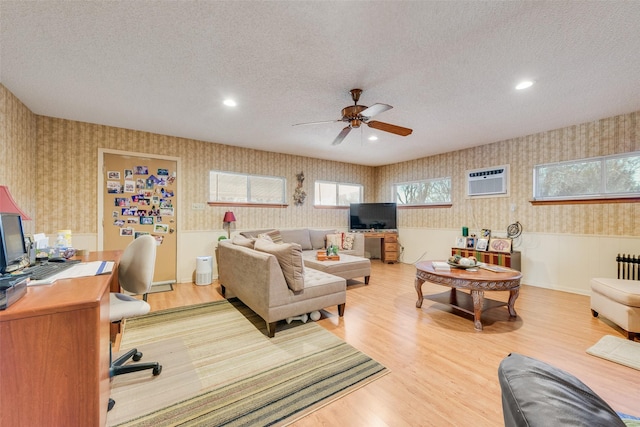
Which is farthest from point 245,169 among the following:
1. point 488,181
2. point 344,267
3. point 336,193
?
point 488,181

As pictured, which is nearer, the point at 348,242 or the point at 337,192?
the point at 348,242

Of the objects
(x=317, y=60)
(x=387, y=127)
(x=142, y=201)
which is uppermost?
(x=317, y=60)

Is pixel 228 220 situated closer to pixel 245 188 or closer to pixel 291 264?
pixel 245 188

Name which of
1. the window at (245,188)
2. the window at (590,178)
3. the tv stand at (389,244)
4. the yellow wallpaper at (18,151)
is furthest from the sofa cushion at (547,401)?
the tv stand at (389,244)

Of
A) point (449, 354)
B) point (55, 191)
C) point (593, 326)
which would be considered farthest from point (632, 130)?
point (55, 191)

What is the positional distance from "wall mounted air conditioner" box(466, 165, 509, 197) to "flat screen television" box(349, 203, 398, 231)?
5.71 feet

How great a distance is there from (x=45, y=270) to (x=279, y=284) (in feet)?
5.28

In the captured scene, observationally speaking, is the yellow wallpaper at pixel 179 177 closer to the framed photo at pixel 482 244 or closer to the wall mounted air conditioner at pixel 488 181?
the wall mounted air conditioner at pixel 488 181

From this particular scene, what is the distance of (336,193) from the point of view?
6621 millimetres

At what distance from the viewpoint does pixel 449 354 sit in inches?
87.1

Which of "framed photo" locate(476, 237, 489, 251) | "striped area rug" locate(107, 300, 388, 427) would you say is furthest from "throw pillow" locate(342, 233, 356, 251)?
"striped area rug" locate(107, 300, 388, 427)

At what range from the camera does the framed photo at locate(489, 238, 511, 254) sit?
4.36 meters

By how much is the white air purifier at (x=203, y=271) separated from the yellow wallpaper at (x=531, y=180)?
4589 millimetres

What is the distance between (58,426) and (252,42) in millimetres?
2404
